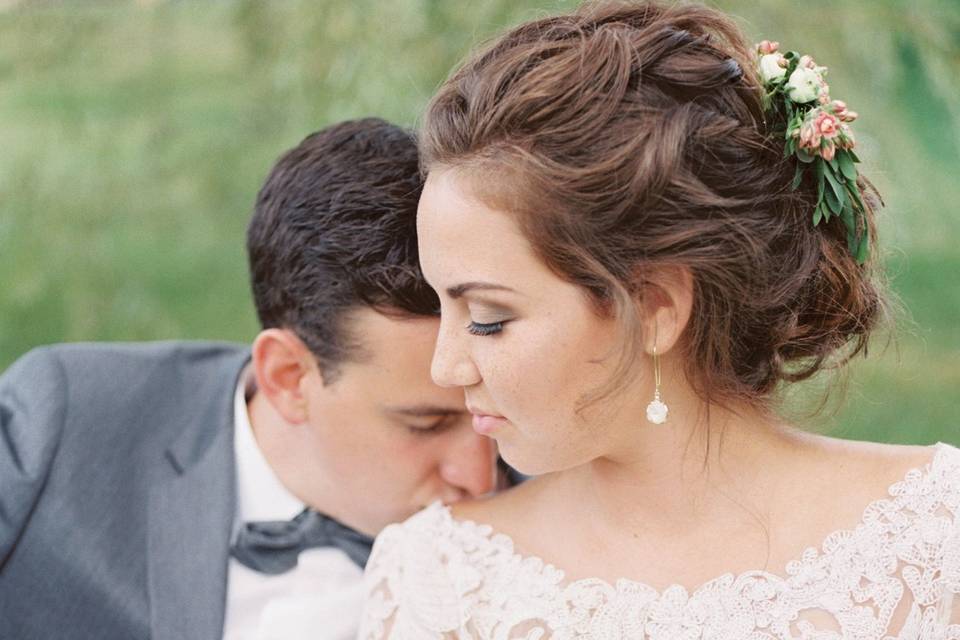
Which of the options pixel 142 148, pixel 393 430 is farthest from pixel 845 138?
pixel 142 148

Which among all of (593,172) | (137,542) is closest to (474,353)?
(593,172)

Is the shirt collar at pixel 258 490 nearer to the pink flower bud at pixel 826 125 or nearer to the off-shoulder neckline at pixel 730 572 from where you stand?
the off-shoulder neckline at pixel 730 572

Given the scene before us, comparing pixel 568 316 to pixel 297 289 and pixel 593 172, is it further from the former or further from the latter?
pixel 297 289

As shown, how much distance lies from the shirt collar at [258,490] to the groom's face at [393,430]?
0.21 metres

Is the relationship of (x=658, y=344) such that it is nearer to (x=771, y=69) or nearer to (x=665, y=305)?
(x=665, y=305)

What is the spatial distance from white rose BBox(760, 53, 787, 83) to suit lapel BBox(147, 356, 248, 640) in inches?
66.4

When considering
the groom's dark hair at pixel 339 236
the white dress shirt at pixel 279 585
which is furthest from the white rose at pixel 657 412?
the white dress shirt at pixel 279 585

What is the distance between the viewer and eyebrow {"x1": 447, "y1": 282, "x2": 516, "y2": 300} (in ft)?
6.89

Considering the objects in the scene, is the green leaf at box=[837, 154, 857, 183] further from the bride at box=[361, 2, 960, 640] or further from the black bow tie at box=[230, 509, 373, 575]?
the black bow tie at box=[230, 509, 373, 575]

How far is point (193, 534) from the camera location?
3.01m

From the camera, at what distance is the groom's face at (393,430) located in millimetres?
2848

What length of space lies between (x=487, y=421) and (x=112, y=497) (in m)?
1.28

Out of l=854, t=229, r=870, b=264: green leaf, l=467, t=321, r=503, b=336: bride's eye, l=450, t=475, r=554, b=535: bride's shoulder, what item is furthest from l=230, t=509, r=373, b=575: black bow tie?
l=854, t=229, r=870, b=264: green leaf

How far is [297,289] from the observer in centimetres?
306
